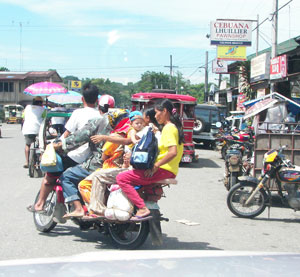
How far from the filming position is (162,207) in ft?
26.4

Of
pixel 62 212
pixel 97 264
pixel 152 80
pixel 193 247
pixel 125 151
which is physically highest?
pixel 152 80

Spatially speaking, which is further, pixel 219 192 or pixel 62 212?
pixel 219 192

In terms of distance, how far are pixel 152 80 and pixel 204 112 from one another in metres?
72.7

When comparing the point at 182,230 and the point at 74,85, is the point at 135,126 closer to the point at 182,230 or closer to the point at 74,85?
the point at 182,230

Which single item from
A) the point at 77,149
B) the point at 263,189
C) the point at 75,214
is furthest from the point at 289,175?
the point at 75,214

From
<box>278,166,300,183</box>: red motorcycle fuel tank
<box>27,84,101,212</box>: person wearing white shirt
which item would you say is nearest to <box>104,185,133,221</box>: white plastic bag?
<box>27,84,101,212</box>: person wearing white shirt

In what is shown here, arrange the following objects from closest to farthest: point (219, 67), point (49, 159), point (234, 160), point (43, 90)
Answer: point (49, 159) → point (234, 160) → point (43, 90) → point (219, 67)

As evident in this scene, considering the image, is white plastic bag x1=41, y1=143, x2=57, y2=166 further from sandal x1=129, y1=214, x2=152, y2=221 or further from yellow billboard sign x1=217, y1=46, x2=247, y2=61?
yellow billboard sign x1=217, y1=46, x2=247, y2=61

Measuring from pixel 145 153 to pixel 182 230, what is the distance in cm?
186

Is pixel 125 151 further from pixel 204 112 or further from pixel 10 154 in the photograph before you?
pixel 204 112

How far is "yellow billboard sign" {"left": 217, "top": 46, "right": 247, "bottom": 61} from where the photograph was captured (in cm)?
2705

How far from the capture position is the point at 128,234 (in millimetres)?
5484

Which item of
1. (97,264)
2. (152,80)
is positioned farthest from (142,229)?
(152,80)

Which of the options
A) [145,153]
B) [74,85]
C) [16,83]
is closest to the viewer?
[145,153]
